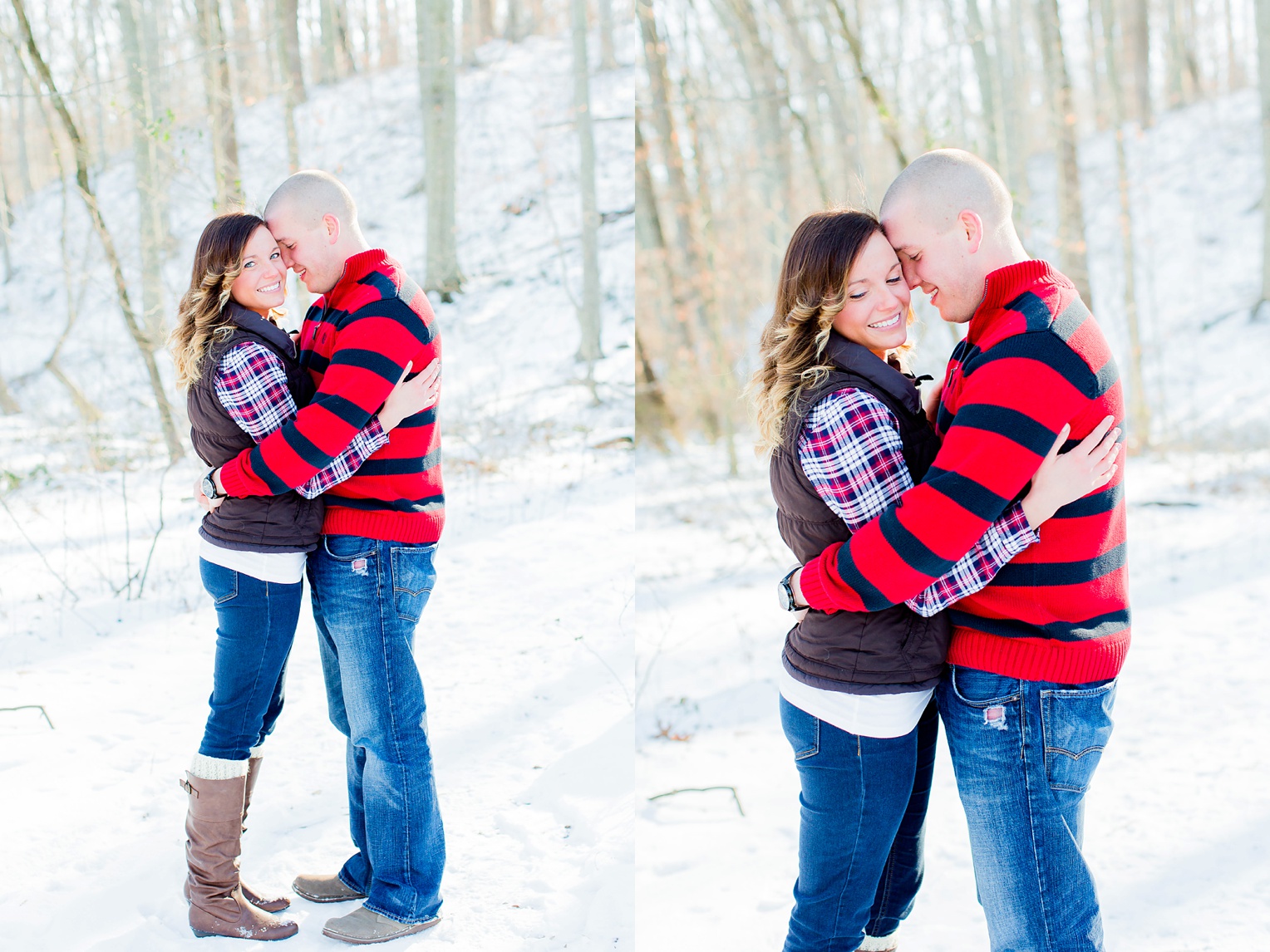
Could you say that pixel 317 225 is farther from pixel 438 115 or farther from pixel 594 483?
pixel 438 115

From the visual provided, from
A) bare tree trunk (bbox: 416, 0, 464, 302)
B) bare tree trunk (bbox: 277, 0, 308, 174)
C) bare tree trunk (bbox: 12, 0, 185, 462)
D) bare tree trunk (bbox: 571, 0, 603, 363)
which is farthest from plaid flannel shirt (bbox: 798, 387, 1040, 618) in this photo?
bare tree trunk (bbox: 416, 0, 464, 302)

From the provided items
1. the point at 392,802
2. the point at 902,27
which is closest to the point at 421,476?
the point at 392,802

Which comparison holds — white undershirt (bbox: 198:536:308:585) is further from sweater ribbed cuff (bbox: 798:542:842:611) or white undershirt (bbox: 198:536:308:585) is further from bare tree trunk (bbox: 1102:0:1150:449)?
bare tree trunk (bbox: 1102:0:1150:449)

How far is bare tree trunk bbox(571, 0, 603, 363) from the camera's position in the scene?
1017 centimetres

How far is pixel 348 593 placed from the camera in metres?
2.62

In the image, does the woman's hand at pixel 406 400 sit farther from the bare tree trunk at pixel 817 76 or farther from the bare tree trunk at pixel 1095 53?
the bare tree trunk at pixel 1095 53

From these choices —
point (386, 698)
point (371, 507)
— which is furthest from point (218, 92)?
point (386, 698)

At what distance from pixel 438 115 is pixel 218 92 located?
429cm

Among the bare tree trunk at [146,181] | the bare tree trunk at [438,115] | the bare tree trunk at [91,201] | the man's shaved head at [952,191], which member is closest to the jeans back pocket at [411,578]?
the man's shaved head at [952,191]

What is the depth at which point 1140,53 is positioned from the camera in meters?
20.0

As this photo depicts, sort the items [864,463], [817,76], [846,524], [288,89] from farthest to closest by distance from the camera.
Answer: [817,76]
[288,89]
[846,524]
[864,463]

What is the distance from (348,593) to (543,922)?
116 cm

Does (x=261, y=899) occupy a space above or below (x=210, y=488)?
below

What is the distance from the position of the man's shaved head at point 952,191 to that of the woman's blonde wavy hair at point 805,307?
0.33 ft
